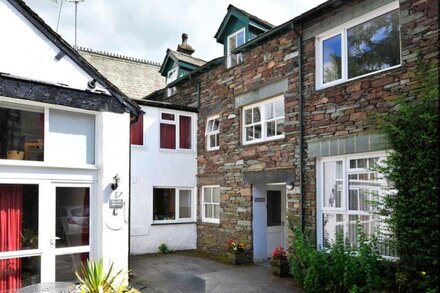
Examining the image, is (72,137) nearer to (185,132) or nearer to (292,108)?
(292,108)

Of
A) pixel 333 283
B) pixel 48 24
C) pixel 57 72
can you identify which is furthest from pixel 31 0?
pixel 333 283

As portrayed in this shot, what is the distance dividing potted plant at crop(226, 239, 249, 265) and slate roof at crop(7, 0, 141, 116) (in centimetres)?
509

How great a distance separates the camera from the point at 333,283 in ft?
25.5

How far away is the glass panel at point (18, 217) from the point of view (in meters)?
7.00

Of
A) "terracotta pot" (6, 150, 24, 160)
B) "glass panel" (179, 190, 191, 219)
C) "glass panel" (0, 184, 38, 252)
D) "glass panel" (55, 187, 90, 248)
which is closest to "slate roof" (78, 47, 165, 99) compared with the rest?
"glass panel" (179, 190, 191, 219)

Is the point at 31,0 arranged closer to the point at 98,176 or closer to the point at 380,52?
the point at 98,176

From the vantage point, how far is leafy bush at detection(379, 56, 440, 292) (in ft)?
20.8

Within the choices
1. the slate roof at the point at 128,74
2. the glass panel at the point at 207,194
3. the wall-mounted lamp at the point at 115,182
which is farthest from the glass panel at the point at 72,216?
the slate roof at the point at 128,74

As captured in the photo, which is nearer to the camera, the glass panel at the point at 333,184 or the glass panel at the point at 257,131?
the glass panel at the point at 333,184

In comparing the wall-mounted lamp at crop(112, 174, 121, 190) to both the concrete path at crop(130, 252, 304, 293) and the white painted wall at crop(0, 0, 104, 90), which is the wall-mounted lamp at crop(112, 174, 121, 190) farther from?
the concrete path at crop(130, 252, 304, 293)

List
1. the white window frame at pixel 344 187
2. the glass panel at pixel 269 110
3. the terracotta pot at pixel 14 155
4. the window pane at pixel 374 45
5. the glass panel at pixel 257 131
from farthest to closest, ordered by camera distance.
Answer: the glass panel at pixel 257 131 < the glass panel at pixel 269 110 < the white window frame at pixel 344 187 < the window pane at pixel 374 45 < the terracotta pot at pixel 14 155

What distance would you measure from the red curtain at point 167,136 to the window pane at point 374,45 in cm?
726

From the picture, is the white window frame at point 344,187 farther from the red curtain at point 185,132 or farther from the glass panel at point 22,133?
the red curtain at point 185,132

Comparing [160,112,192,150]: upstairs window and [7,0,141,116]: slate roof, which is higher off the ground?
[7,0,141,116]: slate roof
